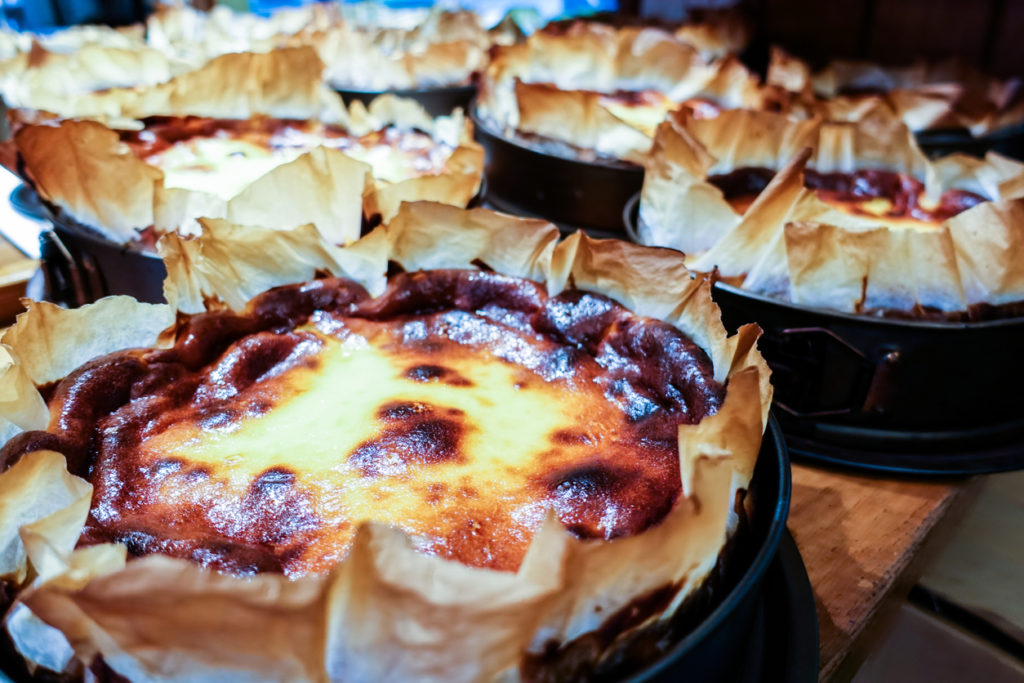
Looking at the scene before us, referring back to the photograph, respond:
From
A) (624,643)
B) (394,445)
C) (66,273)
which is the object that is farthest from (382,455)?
(66,273)

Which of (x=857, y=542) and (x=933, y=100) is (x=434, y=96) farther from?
(x=857, y=542)

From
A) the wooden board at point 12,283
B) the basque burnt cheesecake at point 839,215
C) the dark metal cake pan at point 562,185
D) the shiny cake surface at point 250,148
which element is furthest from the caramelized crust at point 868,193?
the wooden board at point 12,283

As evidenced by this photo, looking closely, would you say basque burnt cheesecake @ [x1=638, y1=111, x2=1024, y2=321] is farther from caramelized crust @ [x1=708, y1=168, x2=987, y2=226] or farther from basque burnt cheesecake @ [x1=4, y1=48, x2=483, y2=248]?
basque burnt cheesecake @ [x1=4, y1=48, x2=483, y2=248]

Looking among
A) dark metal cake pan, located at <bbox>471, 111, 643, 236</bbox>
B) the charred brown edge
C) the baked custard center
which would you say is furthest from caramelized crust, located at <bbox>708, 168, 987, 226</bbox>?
the charred brown edge

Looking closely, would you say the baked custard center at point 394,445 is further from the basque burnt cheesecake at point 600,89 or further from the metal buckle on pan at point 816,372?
the basque burnt cheesecake at point 600,89

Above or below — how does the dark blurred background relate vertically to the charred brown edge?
below

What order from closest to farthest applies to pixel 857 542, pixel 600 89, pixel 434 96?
pixel 857 542 → pixel 434 96 → pixel 600 89
